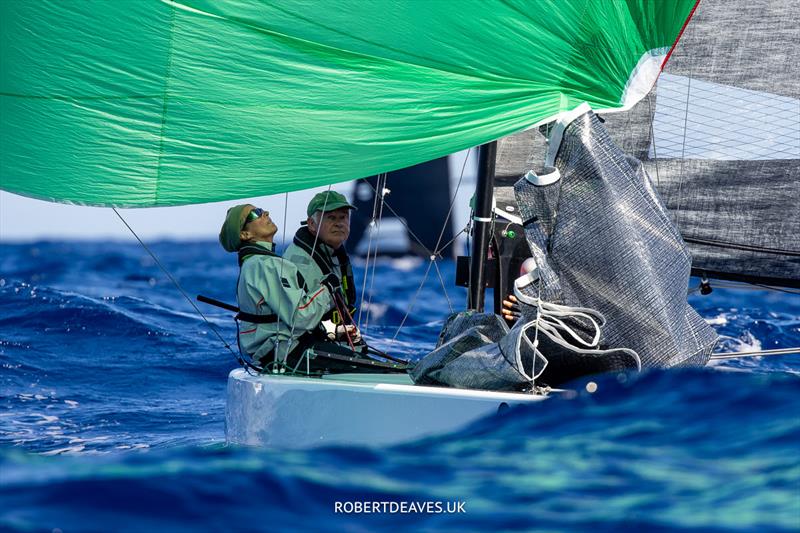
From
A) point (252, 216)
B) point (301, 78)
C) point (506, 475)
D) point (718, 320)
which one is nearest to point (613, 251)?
point (506, 475)

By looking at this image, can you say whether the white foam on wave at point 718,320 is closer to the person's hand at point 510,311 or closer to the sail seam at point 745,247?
the sail seam at point 745,247

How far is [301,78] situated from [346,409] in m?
1.15

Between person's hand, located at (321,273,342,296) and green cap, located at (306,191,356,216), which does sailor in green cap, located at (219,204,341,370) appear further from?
green cap, located at (306,191,356,216)

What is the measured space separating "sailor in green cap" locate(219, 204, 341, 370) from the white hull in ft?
0.63

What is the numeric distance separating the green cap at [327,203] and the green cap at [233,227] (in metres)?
0.27

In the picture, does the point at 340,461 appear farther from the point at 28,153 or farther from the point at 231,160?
the point at 28,153

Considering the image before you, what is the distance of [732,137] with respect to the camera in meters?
4.58

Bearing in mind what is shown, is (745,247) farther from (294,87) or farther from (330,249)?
(294,87)

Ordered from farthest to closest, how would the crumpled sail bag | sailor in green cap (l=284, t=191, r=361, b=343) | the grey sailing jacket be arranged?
sailor in green cap (l=284, t=191, r=361, b=343) → the grey sailing jacket → the crumpled sail bag

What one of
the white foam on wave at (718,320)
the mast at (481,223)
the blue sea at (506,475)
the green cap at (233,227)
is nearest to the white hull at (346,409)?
the blue sea at (506,475)

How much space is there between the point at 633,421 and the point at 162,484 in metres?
1.21

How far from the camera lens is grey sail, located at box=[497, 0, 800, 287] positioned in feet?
14.7

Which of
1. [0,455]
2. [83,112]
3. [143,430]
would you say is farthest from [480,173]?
[0,455]

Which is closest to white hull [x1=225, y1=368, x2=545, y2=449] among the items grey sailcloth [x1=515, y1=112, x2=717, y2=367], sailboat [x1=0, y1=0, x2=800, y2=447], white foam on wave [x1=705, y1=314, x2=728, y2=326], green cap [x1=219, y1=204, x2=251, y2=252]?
sailboat [x1=0, y1=0, x2=800, y2=447]
